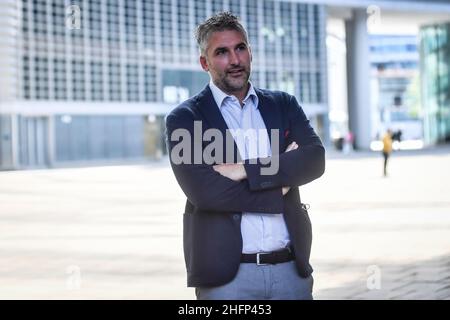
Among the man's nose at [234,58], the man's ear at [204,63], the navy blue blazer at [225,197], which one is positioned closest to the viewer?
the navy blue blazer at [225,197]

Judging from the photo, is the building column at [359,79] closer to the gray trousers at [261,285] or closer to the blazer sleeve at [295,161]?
the blazer sleeve at [295,161]

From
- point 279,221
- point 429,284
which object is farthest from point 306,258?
point 429,284

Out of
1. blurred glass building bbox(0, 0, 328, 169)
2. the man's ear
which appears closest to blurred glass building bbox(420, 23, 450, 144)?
blurred glass building bbox(0, 0, 328, 169)

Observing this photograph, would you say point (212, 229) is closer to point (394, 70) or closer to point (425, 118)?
point (425, 118)

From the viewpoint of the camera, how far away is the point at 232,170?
2.46 metres

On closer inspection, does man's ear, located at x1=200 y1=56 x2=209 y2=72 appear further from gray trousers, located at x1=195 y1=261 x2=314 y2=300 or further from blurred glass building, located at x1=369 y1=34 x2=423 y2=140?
blurred glass building, located at x1=369 y1=34 x2=423 y2=140

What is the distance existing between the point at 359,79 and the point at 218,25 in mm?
49882

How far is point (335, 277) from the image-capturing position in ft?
20.1

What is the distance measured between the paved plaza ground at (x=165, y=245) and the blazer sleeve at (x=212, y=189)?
3.03 meters

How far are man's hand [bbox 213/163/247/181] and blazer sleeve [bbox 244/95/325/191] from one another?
0.13 ft

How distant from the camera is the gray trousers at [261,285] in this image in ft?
7.66

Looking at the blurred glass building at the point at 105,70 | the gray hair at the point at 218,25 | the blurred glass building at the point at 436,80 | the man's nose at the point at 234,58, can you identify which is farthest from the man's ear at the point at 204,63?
the blurred glass building at the point at 436,80

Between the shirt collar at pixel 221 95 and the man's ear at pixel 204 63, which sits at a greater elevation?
the man's ear at pixel 204 63

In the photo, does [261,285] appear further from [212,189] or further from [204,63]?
[204,63]
